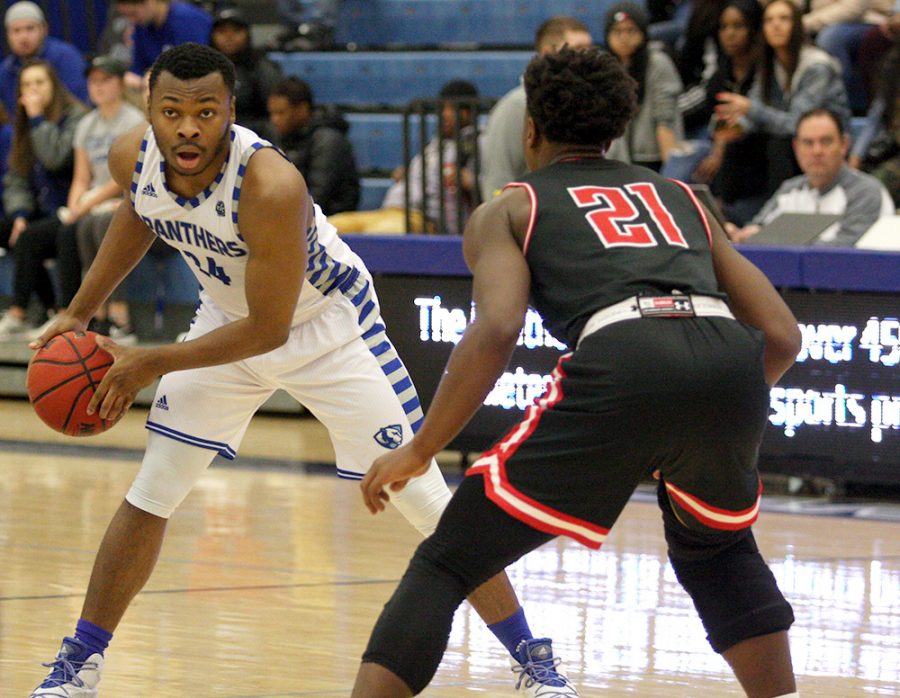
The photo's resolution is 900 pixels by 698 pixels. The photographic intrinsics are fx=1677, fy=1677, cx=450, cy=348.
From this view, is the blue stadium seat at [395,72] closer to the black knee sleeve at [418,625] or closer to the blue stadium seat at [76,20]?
the blue stadium seat at [76,20]

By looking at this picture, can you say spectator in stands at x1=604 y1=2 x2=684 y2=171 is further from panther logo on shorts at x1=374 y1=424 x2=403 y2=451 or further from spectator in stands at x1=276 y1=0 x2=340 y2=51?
panther logo on shorts at x1=374 y1=424 x2=403 y2=451

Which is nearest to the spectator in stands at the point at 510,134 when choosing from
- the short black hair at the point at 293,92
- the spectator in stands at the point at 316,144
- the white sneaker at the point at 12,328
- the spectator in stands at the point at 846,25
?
the spectator in stands at the point at 316,144

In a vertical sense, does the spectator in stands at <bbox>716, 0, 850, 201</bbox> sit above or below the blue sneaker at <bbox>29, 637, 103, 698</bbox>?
above

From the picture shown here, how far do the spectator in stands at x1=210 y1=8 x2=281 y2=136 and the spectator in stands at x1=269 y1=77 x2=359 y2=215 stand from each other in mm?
360

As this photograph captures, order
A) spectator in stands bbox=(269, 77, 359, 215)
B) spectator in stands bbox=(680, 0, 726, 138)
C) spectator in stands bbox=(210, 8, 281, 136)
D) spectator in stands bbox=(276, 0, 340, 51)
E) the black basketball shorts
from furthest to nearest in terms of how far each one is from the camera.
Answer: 1. spectator in stands bbox=(276, 0, 340, 51)
2. spectator in stands bbox=(210, 8, 281, 136)
3. spectator in stands bbox=(269, 77, 359, 215)
4. spectator in stands bbox=(680, 0, 726, 138)
5. the black basketball shorts

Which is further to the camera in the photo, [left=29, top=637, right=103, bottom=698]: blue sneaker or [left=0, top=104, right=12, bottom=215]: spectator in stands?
[left=0, top=104, right=12, bottom=215]: spectator in stands

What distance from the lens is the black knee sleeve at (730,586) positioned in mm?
3467

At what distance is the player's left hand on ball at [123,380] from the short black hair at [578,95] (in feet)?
4.06

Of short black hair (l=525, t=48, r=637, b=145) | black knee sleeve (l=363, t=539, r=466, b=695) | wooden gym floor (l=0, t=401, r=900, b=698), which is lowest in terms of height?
wooden gym floor (l=0, t=401, r=900, b=698)

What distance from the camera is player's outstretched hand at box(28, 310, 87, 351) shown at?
172 inches

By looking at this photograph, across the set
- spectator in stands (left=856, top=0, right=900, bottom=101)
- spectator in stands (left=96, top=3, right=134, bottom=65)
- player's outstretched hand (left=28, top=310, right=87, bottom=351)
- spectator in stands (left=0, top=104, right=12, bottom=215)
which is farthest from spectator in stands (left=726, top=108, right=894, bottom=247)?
spectator in stands (left=96, top=3, right=134, bottom=65)

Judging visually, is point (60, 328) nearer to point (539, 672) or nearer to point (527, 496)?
point (539, 672)

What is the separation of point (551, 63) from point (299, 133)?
7.73 m

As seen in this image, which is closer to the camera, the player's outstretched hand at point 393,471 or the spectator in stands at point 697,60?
the player's outstretched hand at point 393,471
